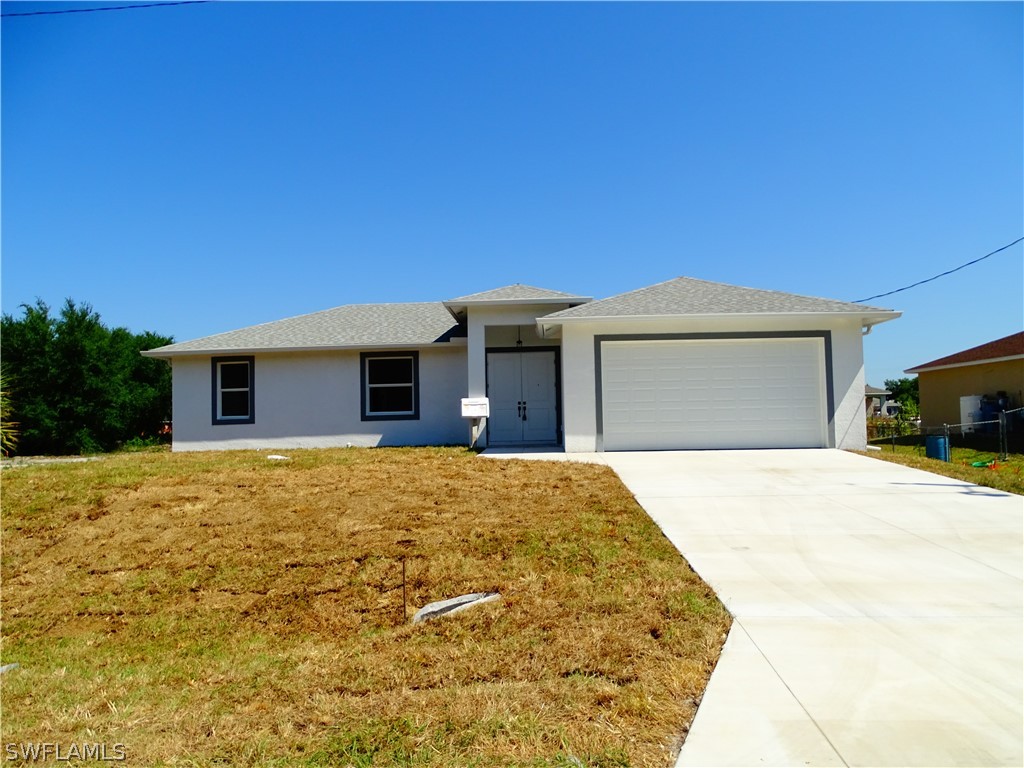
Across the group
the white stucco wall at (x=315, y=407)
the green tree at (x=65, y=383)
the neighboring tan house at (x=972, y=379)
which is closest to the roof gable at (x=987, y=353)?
the neighboring tan house at (x=972, y=379)

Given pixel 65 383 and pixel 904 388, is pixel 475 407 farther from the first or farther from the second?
pixel 904 388

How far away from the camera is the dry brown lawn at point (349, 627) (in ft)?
9.93

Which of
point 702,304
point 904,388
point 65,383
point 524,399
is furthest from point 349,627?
point 904,388

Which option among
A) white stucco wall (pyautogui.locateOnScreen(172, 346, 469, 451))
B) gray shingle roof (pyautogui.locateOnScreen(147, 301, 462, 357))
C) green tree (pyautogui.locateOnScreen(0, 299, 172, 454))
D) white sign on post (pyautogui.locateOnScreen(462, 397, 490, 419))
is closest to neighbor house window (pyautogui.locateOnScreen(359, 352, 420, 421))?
white stucco wall (pyautogui.locateOnScreen(172, 346, 469, 451))

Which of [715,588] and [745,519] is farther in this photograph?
[745,519]

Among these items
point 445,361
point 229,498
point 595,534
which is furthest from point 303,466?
point 595,534

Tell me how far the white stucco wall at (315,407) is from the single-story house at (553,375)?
4cm

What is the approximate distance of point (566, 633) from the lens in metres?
4.14

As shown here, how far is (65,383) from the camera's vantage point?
834 inches

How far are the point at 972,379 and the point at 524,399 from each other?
1699cm

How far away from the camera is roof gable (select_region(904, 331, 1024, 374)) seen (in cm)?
1956

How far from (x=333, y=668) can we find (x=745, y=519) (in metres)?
4.83

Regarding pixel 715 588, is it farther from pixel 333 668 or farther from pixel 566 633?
pixel 333 668

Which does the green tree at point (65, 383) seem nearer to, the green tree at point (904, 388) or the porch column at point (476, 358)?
the porch column at point (476, 358)
